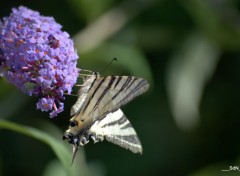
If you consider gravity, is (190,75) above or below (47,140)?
above

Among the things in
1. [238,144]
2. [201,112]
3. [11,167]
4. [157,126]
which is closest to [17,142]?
[11,167]

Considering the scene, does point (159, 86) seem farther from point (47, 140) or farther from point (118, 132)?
point (47, 140)

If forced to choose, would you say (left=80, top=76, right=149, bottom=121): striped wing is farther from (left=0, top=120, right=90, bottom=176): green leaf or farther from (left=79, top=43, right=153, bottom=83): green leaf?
(left=79, top=43, right=153, bottom=83): green leaf

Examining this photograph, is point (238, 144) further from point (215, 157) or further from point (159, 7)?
point (159, 7)

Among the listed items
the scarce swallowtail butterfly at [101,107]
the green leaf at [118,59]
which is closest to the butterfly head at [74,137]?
the scarce swallowtail butterfly at [101,107]

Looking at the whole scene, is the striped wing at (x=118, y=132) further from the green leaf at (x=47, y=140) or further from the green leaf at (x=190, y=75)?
the green leaf at (x=190, y=75)

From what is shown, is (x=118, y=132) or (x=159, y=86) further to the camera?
(x=159, y=86)

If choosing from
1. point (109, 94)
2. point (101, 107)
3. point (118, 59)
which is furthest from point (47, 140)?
point (118, 59)
